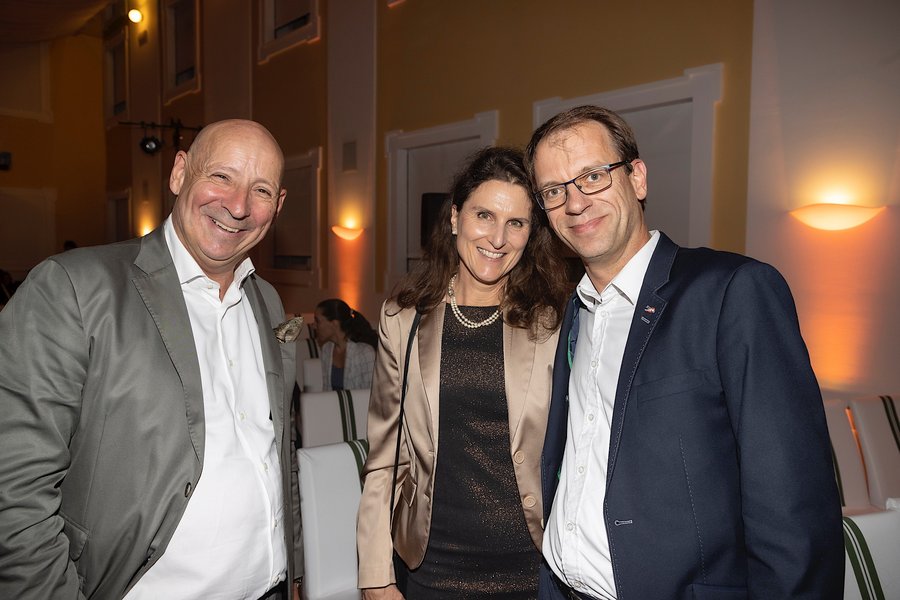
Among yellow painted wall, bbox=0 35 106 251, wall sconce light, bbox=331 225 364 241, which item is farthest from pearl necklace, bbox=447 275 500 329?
yellow painted wall, bbox=0 35 106 251

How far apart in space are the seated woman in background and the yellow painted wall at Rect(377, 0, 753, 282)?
249 cm

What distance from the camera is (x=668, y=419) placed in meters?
1.23

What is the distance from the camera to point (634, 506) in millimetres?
1267

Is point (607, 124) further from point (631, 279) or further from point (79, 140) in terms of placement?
point (79, 140)

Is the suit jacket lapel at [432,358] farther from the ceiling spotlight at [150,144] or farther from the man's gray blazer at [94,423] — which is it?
the ceiling spotlight at [150,144]

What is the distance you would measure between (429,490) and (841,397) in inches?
135

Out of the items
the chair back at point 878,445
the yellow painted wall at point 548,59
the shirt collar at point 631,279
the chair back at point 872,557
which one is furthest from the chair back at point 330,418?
the yellow painted wall at point 548,59

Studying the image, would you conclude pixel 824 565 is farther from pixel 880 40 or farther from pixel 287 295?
pixel 287 295

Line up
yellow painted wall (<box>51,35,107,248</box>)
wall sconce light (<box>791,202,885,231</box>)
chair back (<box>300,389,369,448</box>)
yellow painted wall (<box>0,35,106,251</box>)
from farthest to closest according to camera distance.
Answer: yellow painted wall (<box>51,35,107,248</box>) → yellow painted wall (<box>0,35,106,251</box>) → wall sconce light (<box>791,202,885,231</box>) → chair back (<box>300,389,369,448</box>)

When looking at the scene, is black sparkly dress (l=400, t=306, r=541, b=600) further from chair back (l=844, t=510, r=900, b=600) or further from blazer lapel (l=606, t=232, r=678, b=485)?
chair back (l=844, t=510, r=900, b=600)

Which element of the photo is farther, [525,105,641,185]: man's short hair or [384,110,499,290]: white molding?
[384,110,499,290]: white molding

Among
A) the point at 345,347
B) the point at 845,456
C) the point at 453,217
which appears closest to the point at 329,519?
the point at 453,217

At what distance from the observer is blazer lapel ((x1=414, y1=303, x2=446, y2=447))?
1.77m

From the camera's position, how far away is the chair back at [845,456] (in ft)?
11.0
